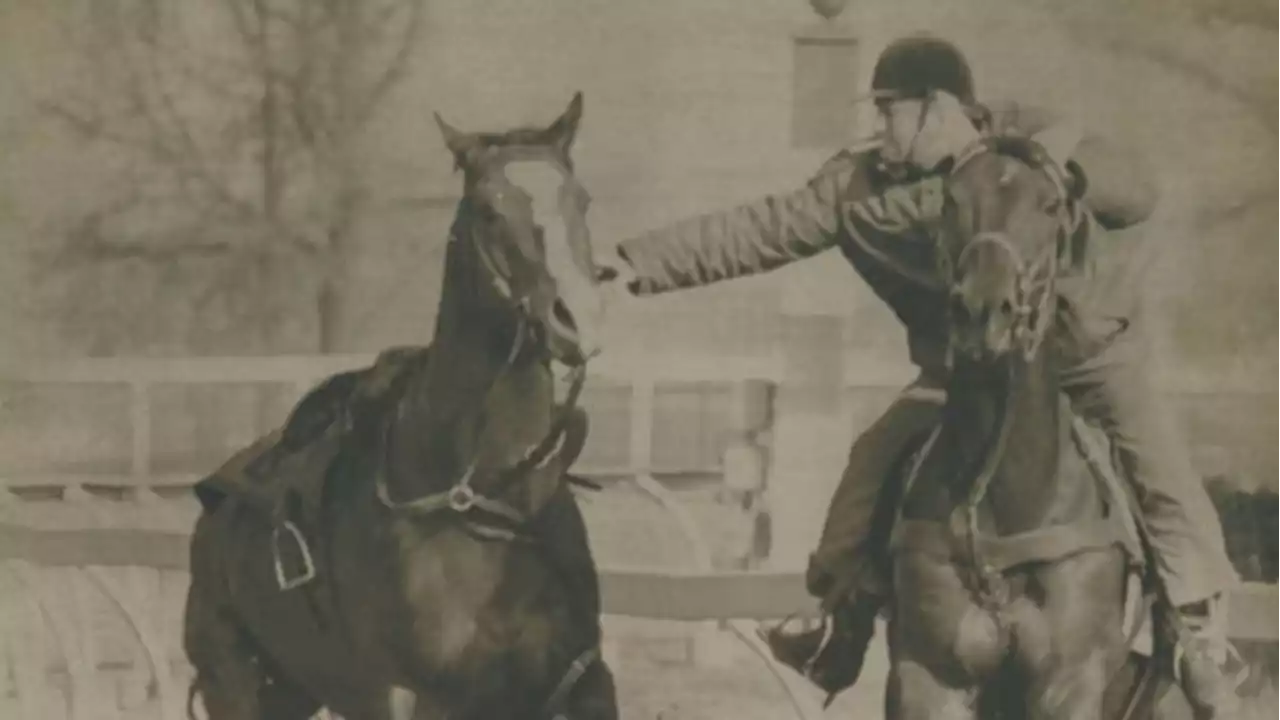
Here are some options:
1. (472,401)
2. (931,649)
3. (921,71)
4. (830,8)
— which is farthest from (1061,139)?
(472,401)

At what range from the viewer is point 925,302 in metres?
1.24

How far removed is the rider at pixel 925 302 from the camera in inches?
48.4

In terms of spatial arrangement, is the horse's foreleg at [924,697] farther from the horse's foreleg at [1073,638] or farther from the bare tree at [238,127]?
the bare tree at [238,127]

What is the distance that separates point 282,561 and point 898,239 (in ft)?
2.25

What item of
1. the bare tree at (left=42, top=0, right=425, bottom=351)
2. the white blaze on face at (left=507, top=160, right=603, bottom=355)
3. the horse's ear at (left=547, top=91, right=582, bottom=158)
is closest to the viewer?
the white blaze on face at (left=507, top=160, right=603, bottom=355)

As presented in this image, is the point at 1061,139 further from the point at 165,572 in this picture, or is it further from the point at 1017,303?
the point at 165,572

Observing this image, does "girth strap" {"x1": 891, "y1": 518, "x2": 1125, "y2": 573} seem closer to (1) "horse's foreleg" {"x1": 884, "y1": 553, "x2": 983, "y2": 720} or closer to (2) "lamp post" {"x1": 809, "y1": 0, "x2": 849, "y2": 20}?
(1) "horse's foreleg" {"x1": 884, "y1": 553, "x2": 983, "y2": 720}

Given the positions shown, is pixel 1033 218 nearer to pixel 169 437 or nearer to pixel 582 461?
pixel 582 461

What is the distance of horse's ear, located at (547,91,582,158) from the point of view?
3.91 feet

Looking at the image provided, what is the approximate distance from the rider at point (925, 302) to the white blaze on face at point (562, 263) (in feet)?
0.59

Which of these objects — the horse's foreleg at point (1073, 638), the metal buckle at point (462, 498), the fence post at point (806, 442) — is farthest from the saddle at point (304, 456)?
the horse's foreleg at point (1073, 638)

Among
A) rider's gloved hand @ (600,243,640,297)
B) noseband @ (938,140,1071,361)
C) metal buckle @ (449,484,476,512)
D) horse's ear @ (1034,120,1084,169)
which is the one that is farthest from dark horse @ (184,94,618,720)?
horse's ear @ (1034,120,1084,169)

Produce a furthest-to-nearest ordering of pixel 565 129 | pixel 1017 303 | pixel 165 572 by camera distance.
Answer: pixel 165 572
pixel 565 129
pixel 1017 303

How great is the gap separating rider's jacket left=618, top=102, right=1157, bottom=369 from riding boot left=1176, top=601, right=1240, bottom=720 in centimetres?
29
